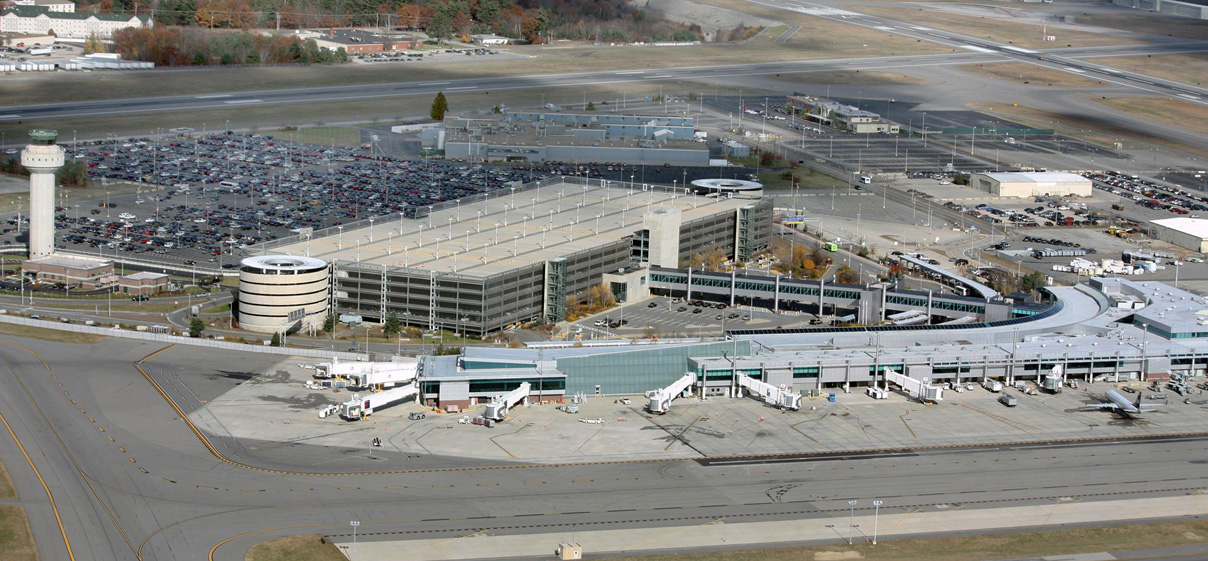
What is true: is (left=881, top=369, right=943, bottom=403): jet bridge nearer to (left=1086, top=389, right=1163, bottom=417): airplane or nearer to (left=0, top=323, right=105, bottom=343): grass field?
(left=1086, top=389, right=1163, bottom=417): airplane

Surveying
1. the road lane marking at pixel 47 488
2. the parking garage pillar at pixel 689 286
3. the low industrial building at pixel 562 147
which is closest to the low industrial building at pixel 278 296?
the road lane marking at pixel 47 488

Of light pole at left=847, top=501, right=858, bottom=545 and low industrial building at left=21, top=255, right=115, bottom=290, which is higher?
low industrial building at left=21, top=255, right=115, bottom=290

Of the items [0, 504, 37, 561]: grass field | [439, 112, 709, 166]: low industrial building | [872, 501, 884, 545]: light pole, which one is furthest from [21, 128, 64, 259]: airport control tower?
[872, 501, 884, 545]: light pole

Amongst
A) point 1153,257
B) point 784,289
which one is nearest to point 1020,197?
point 1153,257

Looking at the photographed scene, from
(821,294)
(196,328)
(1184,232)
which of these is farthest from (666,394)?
(1184,232)

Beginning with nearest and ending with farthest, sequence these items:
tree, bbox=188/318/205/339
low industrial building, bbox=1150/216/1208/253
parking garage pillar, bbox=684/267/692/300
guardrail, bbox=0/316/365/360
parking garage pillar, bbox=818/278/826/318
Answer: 1. guardrail, bbox=0/316/365/360
2. tree, bbox=188/318/205/339
3. parking garage pillar, bbox=818/278/826/318
4. parking garage pillar, bbox=684/267/692/300
5. low industrial building, bbox=1150/216/1208/253

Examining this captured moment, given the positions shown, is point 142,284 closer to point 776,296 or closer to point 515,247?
point 515,247
